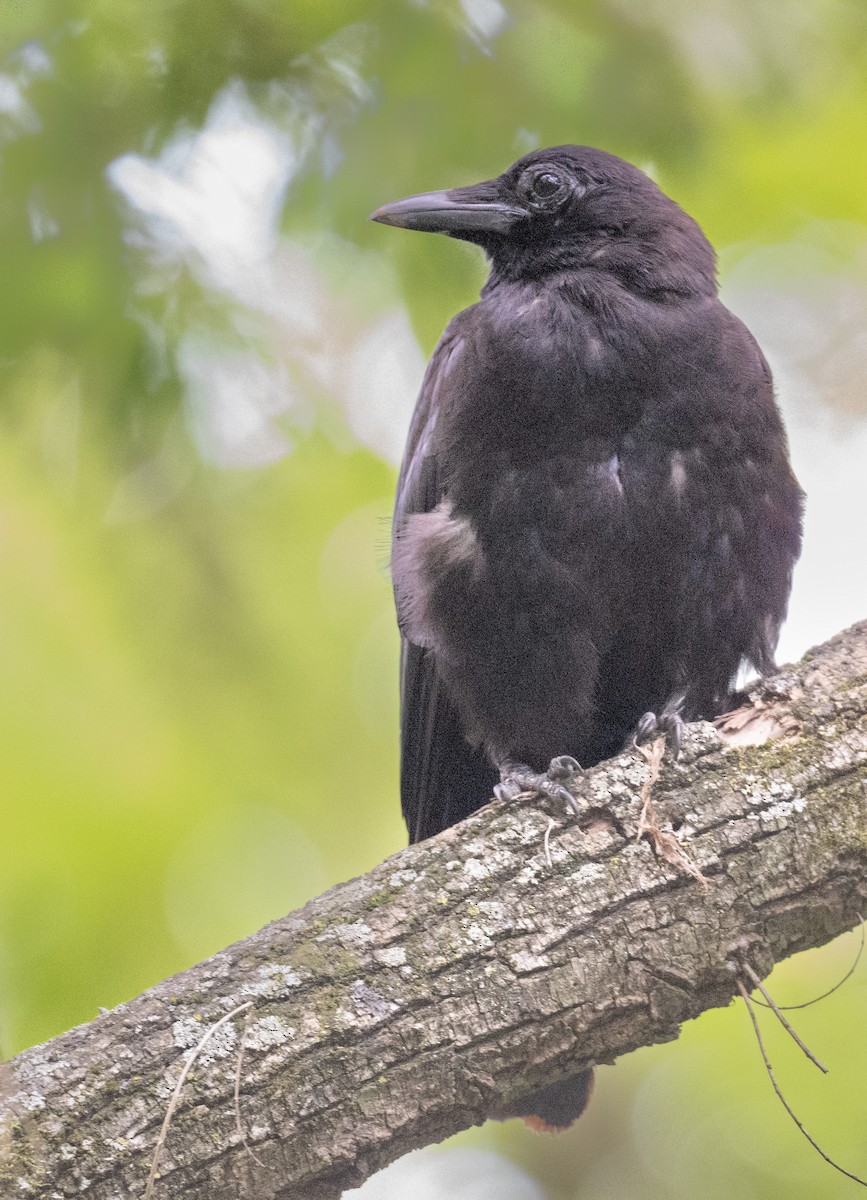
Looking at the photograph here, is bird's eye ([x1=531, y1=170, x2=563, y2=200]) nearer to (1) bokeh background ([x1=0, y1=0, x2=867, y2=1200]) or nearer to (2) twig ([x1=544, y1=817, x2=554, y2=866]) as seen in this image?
(1) bokeh background ([x1=0, y1=0, x2=867, y2=1200])

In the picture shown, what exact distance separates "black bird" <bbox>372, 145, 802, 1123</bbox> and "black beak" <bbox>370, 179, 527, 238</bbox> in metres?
0.01

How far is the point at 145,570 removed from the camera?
309 centimetres

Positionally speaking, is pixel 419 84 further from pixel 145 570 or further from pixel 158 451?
pixel 145 570

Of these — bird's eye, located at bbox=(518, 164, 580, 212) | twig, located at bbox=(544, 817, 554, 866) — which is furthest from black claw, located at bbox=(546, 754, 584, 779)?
bird's eye, located at bbox=(518, 164, 580, 212)

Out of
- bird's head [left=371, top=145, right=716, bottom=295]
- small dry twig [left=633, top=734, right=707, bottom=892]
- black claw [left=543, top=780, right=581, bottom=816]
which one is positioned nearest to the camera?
small dry twig [left=633, top=734, right=707, bottom=892]

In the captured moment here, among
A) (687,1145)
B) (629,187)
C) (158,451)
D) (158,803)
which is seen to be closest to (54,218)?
(158,451)

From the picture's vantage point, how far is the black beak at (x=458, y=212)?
3182 mm

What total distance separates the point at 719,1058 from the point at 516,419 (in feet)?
7.76

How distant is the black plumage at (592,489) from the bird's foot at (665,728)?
28mm

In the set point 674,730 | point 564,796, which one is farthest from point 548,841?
point 674,730

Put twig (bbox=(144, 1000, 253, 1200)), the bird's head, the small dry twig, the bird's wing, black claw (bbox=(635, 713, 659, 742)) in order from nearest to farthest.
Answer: twig (bbox=(144, 1000, 253, 1200)) → the small dry twig → black claw (bbox=(635, 713, 659, 742)) → the bird's head → the bird's wing

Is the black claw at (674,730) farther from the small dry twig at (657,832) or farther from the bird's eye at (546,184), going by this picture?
the bird's eye at (546,184)

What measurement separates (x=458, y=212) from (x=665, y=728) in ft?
5.24

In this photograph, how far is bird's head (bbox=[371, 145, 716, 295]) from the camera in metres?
3.41
